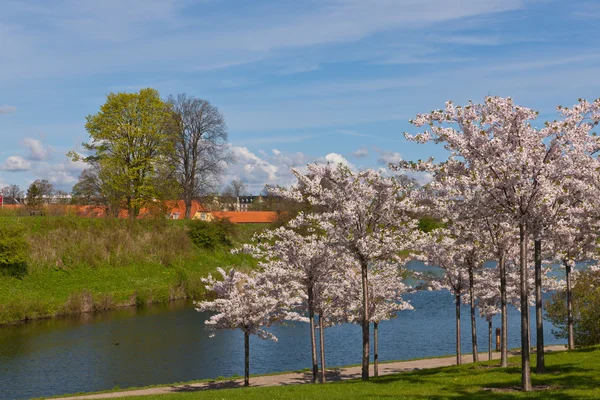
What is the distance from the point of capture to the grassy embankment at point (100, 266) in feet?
178

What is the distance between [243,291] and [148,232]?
4493 centimetres

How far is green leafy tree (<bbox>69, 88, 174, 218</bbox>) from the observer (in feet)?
217

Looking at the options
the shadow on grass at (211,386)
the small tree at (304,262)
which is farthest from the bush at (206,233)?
the small tree at (304,262)

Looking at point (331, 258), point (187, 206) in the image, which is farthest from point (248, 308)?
point (187, 206)

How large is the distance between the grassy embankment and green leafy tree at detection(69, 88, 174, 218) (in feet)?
15.0

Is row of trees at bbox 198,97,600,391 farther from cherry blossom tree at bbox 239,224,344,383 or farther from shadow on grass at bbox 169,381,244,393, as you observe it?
shadow on grass at bbox 169,381,244,393

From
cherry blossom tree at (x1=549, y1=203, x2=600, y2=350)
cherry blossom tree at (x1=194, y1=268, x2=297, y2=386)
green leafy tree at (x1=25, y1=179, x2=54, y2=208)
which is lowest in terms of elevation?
cherry blossom tree at (x1=194, y1=268, x2=297, y2=386)

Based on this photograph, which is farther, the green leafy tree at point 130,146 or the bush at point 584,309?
the green leafy tree at point 130,146

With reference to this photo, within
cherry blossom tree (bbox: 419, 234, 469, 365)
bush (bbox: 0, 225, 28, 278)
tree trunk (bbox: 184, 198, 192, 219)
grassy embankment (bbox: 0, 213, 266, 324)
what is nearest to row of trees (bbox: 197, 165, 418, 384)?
cherry blossom tree (bbox: 419, 234, 469, 365)

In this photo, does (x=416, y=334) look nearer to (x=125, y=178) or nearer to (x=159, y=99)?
(x=125, y=178)

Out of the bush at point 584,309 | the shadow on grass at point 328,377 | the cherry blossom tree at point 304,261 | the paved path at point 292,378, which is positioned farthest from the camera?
the bush at point 584,309

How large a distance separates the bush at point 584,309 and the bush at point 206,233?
159ft

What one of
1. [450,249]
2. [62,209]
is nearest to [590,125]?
[450,249]

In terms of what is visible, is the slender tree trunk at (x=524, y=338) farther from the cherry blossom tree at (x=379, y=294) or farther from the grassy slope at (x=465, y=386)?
the cherry blossom tree at (x=379, y=294)
